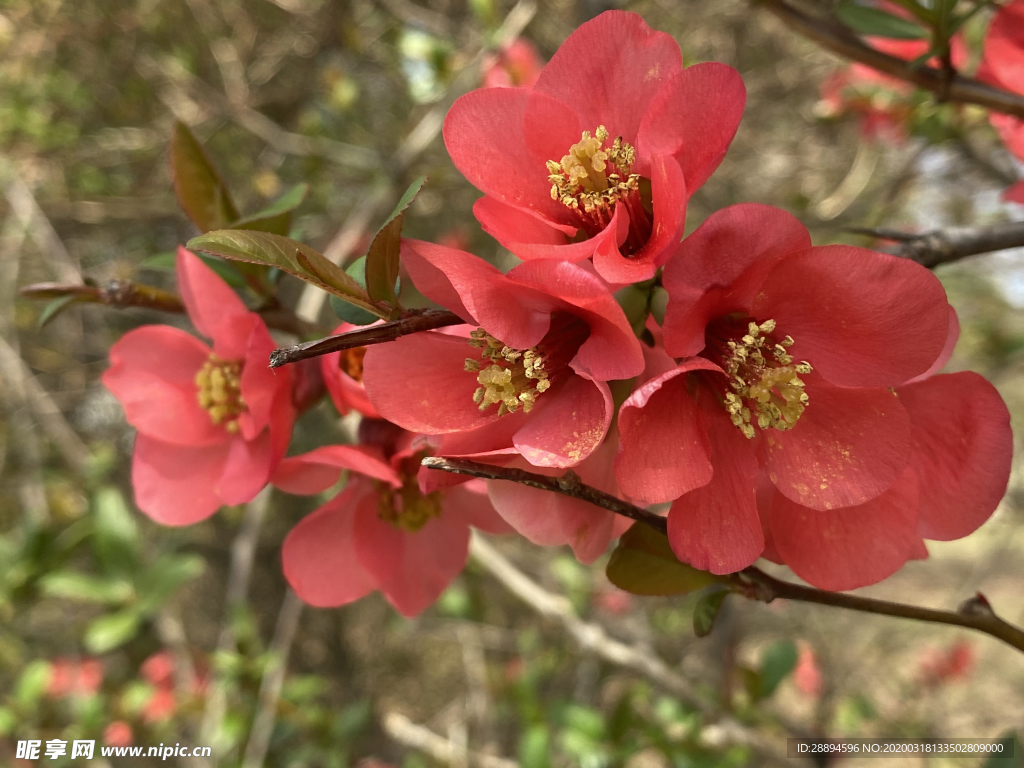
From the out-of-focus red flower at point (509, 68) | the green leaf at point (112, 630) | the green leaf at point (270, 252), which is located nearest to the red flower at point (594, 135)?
the green leaf at point (270, 252)

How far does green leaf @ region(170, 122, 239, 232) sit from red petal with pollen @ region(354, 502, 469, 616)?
33cm

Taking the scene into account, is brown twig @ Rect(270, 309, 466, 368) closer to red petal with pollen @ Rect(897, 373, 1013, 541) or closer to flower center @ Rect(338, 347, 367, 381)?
flower center @ Rect(338, 347, 367, 381)

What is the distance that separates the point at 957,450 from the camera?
1.51ft

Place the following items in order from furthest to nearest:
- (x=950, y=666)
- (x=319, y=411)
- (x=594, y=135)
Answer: (x=950, y=666), (x=319, y=411), (x=594, y=135)

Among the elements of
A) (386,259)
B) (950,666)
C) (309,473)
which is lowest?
(950,666)

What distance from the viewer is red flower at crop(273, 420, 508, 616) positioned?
0.60m

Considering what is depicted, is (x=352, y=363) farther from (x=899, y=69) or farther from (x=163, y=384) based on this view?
(x=899, y=69)

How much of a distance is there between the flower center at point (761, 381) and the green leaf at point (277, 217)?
35 cm

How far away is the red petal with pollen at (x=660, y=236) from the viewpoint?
374 mm

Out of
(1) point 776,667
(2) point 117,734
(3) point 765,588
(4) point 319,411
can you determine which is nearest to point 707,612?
(3) point 765,588

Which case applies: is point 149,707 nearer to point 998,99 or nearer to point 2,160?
point 2,160

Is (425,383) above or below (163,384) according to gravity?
above

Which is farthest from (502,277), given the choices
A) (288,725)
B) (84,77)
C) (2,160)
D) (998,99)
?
(84,77)

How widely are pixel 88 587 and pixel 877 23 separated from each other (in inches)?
62.3
